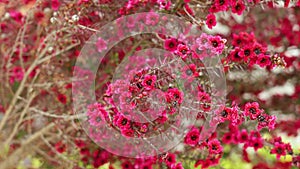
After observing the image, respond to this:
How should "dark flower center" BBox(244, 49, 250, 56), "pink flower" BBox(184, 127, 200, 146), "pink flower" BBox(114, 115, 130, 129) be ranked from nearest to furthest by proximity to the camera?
"pink flower" BBox(114, 115, 130, 129)
"dark flower center" BBox(244, 49, 250, 56)
"pink flower" BBox(184, 127, 200, 146)

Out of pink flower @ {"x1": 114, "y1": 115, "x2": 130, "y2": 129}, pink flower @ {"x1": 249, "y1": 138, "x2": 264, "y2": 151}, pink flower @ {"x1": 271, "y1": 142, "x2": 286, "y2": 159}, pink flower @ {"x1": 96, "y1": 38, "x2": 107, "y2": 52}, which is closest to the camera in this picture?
pink flower @ {"x1": 114, "y1": 115, "x2": 130, "y2": 129}

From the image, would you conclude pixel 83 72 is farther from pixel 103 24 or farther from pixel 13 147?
pixel 13 147

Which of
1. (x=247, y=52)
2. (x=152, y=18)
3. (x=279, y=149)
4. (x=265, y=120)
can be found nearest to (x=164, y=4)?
(x=152, y=18)

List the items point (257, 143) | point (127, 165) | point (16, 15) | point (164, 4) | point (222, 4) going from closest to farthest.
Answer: point (222, 4) → point (164, 4) → point (257, 143) → point (127, 165) → point (16, 15)

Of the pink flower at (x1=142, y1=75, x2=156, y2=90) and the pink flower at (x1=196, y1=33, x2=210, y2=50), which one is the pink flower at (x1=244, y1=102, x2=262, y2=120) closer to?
the pink flower at (x1=196, y1=33, x2=210, y2=50)

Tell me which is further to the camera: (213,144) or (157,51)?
(157,51)

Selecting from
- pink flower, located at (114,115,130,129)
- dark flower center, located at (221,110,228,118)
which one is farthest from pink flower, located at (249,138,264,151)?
pink flower, located at (114,115,130,129)

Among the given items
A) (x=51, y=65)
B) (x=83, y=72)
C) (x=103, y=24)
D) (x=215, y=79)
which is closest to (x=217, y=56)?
(x=215, y=79)

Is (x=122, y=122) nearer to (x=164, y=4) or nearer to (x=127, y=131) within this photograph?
(x=127, y=131)

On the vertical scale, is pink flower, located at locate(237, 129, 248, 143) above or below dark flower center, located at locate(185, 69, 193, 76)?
below
